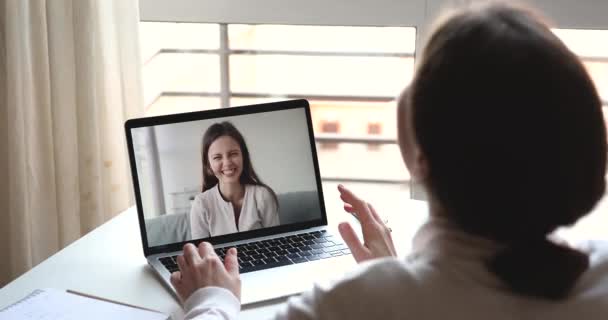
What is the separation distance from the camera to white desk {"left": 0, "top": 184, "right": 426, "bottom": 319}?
1223mm

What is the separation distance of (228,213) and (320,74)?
1062 millimetres

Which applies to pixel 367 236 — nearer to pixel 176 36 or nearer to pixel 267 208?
pixel 267 208

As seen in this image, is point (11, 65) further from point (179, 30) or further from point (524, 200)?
point (524, 200)

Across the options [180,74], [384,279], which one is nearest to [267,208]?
[384,279]

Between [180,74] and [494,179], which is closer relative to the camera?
[494,179]


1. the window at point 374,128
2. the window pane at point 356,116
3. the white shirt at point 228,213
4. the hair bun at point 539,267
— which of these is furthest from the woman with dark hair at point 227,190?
the window at point 374,128

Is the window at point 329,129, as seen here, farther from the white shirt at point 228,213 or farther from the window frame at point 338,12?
the white shirt at point 228,213

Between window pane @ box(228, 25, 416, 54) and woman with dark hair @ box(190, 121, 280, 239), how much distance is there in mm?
925

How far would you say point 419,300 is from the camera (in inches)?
30.8

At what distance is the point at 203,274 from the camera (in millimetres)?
1138

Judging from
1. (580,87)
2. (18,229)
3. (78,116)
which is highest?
(580,87)

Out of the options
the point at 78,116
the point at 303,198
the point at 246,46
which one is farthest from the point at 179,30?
the point at 303,198

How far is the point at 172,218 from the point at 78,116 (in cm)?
70

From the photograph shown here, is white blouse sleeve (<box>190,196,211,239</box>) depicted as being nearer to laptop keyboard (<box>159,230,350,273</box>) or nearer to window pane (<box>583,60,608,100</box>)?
laptop keyboard (<box>159,230,350,273</box>)
